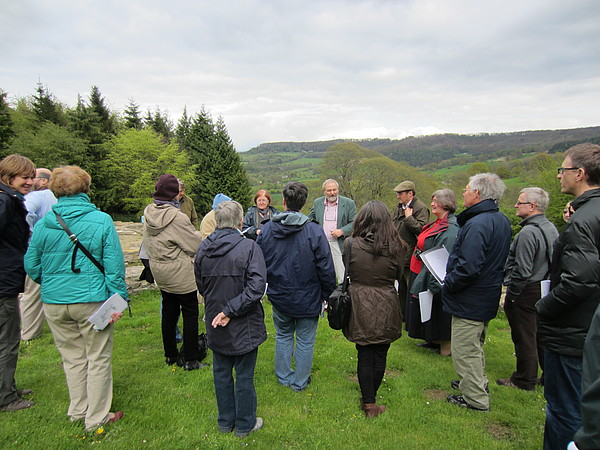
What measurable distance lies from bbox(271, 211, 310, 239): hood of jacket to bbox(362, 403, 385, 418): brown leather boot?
1942 mm

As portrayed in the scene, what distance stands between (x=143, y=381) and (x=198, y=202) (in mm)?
23820

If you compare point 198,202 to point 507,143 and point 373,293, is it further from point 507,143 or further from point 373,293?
point 507,143

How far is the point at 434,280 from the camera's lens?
4309 mm

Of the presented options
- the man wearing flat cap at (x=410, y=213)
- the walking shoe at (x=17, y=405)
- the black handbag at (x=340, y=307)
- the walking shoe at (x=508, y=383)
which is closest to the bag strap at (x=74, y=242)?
the walking shoe at (x=17, y=405)

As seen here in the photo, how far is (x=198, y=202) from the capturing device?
2667 centimetres

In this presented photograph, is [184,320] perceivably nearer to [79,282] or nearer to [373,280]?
[79,282]

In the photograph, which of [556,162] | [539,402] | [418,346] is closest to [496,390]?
[539,402]

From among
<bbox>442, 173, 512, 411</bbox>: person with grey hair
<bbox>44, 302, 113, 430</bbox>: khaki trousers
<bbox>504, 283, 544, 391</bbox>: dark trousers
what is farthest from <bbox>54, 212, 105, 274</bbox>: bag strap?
<bbox>504, 283, 544, 391</bbox>: dark trousers

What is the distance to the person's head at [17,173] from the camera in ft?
10.9

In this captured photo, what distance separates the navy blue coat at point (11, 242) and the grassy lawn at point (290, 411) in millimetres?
1242

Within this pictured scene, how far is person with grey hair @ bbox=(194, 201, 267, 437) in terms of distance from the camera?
2879 millimetres

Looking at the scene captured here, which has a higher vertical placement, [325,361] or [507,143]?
[507,143]

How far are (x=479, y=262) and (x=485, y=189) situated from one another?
2.47 feet

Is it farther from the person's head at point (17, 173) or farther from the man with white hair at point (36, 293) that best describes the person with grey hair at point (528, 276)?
the man with white hair at point (36, 293)
